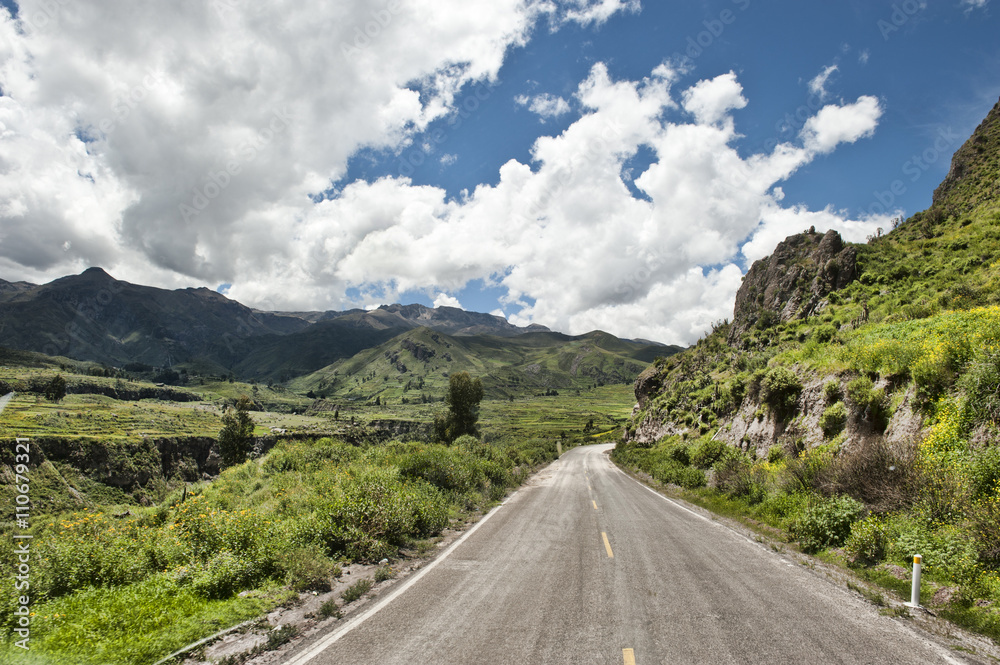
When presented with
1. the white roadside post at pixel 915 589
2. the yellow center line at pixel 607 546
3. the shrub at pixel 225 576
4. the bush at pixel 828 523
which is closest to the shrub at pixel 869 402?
the bush at pixel 828 523

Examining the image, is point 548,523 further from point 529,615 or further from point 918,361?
point 918,361

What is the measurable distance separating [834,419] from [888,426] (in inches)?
98.8

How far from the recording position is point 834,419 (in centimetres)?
1526

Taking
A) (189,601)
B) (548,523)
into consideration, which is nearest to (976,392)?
(548,523)

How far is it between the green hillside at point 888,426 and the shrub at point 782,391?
2.5 inches

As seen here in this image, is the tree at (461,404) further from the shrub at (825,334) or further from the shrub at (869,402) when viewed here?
the shrub at (869,402)

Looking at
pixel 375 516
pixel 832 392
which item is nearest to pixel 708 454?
pixel 832 392

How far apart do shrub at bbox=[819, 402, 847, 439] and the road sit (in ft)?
23.0

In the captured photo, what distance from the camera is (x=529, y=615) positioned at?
262 inches

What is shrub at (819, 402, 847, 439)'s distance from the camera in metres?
15.1

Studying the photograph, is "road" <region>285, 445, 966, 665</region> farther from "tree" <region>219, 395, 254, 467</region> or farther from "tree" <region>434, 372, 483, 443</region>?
"tree" <region>219, 395, 254, 467</region>

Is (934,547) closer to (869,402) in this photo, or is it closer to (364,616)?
(869,402)

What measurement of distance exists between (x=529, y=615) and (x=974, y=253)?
110 feet

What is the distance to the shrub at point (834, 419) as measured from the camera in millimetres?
15062
